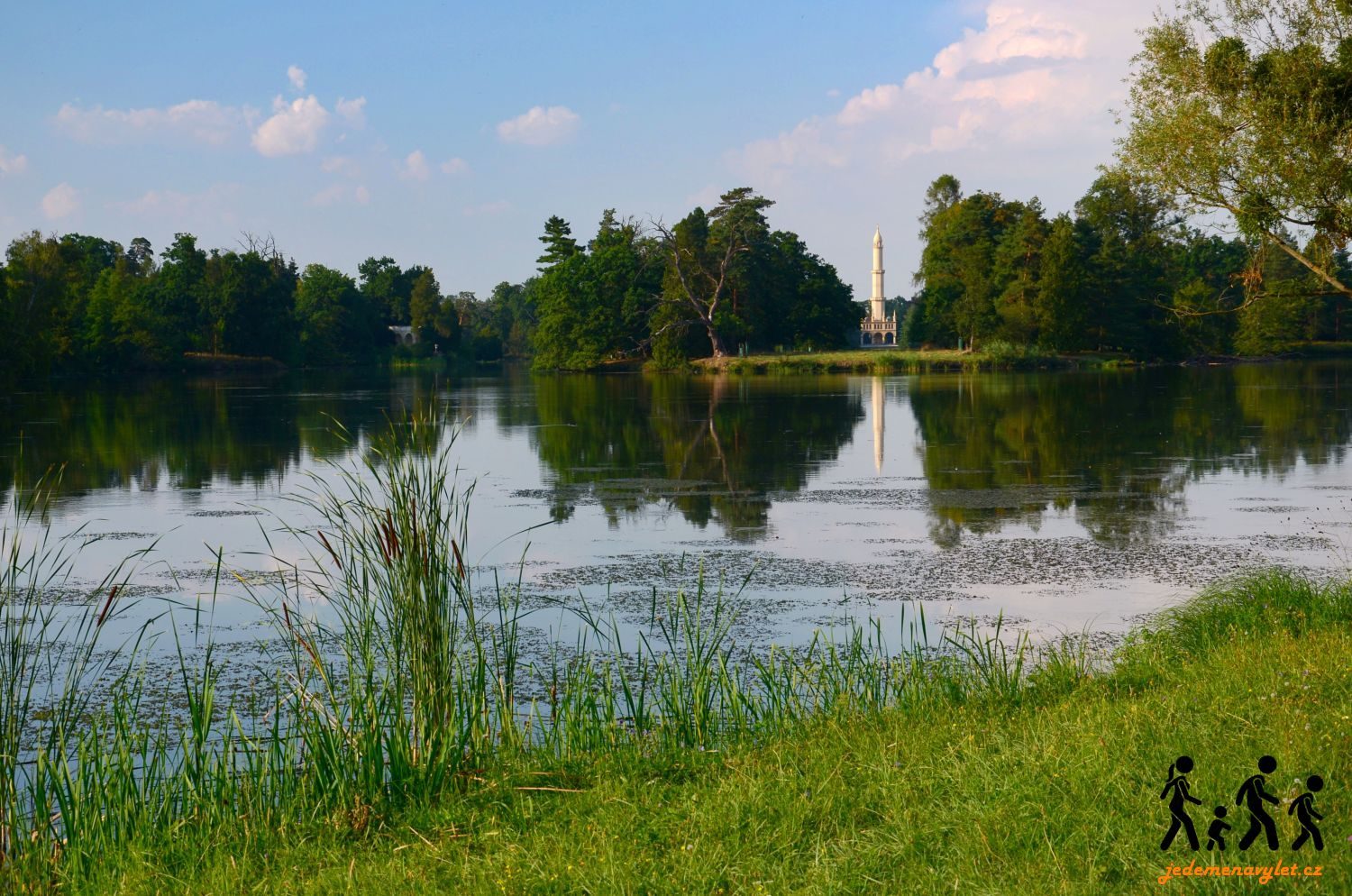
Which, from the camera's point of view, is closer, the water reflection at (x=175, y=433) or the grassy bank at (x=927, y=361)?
the water reflection at (x=175, y=433)

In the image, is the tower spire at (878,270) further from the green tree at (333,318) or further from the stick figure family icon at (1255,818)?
the stick figure family icon at (1255,818)

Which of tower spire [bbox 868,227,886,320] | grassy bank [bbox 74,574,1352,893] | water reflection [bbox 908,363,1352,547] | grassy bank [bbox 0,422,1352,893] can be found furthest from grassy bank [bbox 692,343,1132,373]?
tower spire [bbox 868,227,886,320]

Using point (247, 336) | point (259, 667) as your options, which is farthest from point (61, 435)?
point (247, 336)

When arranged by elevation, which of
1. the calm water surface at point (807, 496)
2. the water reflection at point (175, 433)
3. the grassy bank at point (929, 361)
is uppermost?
the grassy bank at point (929, 361)

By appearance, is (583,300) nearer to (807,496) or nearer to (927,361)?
(927,361)

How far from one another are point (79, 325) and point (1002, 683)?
236 feet

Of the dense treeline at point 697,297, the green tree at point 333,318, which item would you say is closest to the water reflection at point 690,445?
the dense treeline at point 697,297

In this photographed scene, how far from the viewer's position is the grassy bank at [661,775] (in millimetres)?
4094

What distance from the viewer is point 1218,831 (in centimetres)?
380

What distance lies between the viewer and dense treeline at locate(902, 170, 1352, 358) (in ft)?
214

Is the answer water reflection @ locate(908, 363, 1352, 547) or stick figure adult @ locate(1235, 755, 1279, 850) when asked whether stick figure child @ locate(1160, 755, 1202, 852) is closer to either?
stick figure adult @ locate(1235, 755, 1279, 850)

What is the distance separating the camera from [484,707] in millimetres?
5977

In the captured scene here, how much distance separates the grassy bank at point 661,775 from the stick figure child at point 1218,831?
0.30 feet

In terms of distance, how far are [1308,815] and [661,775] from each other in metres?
2.47
